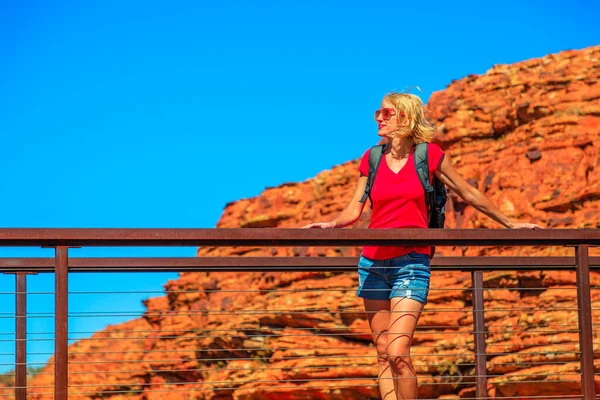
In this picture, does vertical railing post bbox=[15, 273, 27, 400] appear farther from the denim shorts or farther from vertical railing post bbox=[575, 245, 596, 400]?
vertical railing post bbox=[575, 245, 596, 400]

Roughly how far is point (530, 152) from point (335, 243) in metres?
14.9

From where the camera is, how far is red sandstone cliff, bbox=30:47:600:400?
12.3m

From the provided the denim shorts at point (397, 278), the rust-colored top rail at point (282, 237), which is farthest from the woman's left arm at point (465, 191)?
the denim shorts at point (397, 278)

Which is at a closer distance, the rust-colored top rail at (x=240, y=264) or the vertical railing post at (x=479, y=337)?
the rust-colored top rail at (x=240, y=264)

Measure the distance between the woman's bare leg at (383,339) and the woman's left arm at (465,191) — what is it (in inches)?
27.0

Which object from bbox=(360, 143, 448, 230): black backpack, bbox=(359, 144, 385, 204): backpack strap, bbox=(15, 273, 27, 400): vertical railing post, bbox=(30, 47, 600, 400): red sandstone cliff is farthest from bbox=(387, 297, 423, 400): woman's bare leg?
bbox=(30, 47, 600, 400): red sandstone cliff

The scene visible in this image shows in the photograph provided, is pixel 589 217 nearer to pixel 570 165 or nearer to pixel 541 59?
pixel 570 165

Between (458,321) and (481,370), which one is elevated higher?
(458,321)

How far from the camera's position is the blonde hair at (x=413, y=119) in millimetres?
4969

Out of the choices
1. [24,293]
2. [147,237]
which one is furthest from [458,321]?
[147,237]

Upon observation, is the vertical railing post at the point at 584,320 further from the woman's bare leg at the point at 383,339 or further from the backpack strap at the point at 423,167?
the woman's bare leg at the point at 383,339

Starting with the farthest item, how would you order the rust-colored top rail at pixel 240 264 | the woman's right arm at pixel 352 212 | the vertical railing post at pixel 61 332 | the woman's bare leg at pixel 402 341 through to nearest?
1. the rust-colored top rail at pixel 240 264
2. the woman's right arm at pixel 352 212
3. the woman's bare leg at pixel 402 341
4. the vertical railing post at pixel 61 332

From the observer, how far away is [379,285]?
489cm

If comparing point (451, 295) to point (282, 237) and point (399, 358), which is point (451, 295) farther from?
point (282, 237)
